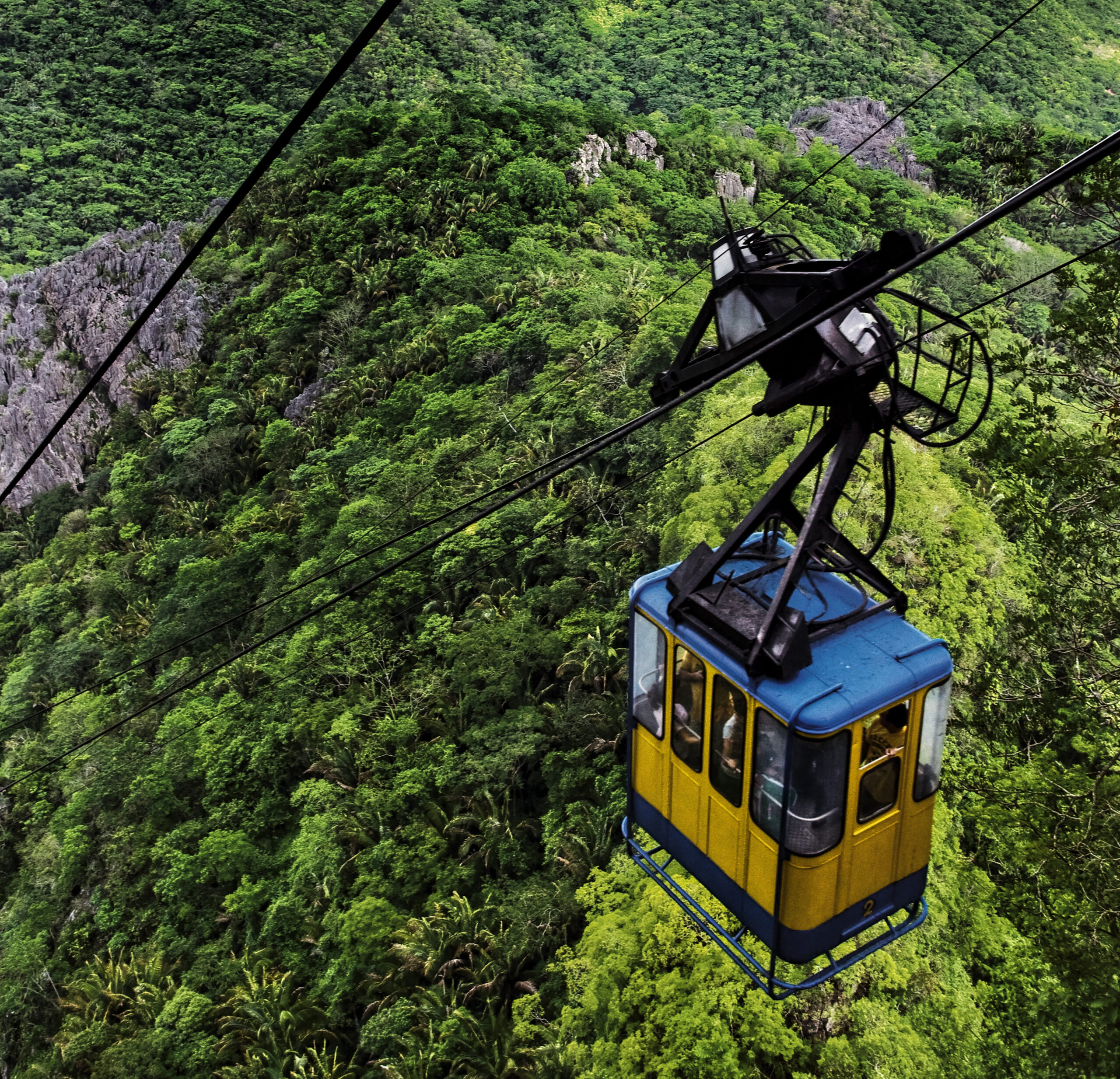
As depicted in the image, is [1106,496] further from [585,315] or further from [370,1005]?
[585,315]

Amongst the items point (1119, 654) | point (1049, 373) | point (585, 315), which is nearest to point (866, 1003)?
point (1119, 654)

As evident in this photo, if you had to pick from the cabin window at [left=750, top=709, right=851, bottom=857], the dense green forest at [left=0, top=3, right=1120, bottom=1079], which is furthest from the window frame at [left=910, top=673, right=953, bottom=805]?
the dense green forest at [left=0, top=3, right=1120, bottom=1079]

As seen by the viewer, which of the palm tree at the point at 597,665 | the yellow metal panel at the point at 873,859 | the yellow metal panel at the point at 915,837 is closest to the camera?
the yellow metal panel at the point at 873,859

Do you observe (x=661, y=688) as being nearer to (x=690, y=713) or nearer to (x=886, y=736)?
(x=690, y=713)

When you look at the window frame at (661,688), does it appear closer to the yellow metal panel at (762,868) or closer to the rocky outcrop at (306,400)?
the yellow metal panel at (762,868)

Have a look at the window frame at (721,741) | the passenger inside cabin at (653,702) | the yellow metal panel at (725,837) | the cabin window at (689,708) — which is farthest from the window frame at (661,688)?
the yellow metal panel at (725,837)

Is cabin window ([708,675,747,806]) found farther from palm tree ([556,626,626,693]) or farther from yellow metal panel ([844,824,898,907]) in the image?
palm tree ([556,626,626,693])
